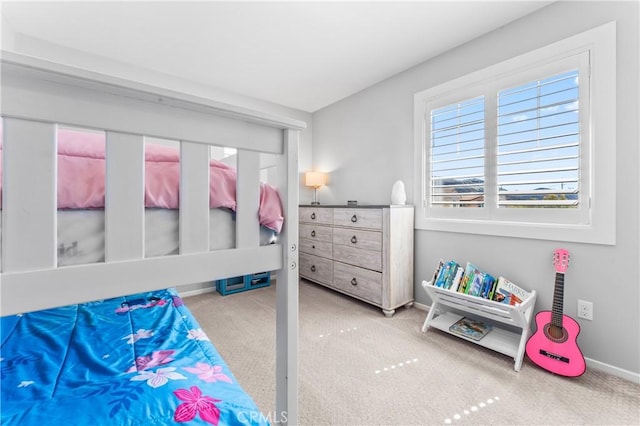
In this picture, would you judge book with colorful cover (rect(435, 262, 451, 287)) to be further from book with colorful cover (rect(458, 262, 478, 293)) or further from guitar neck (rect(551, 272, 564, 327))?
guitar neck (rect(551, 272, 564, 327))

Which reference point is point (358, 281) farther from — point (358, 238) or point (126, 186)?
point (126, 186)

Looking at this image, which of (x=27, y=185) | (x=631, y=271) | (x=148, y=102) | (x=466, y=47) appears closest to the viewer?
(x=27, y=185)

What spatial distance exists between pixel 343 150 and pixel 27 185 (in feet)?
10.3

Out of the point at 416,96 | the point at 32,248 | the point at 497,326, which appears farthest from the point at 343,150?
the point at 32,248

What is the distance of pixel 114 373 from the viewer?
0.86m

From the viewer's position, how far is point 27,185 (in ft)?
1.73

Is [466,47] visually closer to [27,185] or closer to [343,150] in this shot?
[343,150]

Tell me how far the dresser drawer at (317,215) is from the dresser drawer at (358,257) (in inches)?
12.0

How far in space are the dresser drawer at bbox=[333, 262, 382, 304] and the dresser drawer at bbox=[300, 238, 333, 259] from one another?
174 millimetres

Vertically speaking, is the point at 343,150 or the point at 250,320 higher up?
the point at 343,150

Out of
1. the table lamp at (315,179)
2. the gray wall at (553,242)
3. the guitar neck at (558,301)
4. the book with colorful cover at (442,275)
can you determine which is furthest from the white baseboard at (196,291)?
the guitar neck at (558,301)

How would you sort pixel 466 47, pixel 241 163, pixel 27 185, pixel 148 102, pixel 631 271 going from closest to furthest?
pixel 27 185 → pixel 148 102 → pixel 241 163 → pixel 631 271 → pixel 466 47

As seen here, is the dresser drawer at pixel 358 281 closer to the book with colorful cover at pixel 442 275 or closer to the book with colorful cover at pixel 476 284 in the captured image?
the book with colorful cover at pixel 442 275

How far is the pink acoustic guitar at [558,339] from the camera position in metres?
1.53
